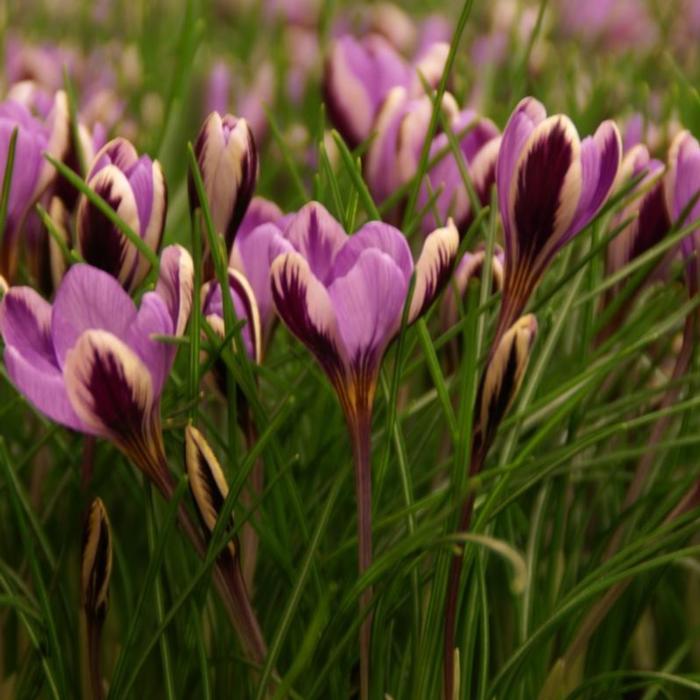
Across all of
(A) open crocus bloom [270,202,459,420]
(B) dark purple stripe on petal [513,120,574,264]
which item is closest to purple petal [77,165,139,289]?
(A) open crocus bloom [270,202,459,420]

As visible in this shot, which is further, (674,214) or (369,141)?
(369,141)

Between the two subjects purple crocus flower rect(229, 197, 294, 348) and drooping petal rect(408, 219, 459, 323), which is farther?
purple crocus flower rect(229, 197, 294, 348)

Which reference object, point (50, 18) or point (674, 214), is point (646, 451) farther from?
point (50, 18)

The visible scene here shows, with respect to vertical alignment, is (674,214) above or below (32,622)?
above

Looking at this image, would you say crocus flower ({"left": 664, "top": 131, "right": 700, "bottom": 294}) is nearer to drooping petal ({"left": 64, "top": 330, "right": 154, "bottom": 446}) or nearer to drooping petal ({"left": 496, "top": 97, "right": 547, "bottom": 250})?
drooping petal ({"left": 496, "top": 97, "right": 547, "bottom": 250})

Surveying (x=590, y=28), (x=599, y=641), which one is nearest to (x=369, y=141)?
(x=599, y=641)

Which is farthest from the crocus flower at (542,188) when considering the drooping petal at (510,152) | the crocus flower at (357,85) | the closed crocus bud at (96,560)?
the crocus flower at (357,85)

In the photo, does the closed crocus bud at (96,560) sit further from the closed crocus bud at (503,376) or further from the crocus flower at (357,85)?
the crocus flower at (357,85)

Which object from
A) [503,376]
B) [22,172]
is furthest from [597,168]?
[22,172]
